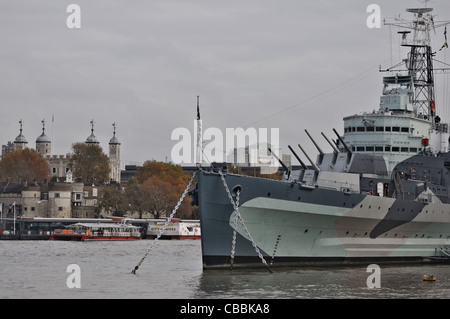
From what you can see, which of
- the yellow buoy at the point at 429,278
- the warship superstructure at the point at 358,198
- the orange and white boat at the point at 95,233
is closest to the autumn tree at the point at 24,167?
the orange and white boat at the point at 95,233

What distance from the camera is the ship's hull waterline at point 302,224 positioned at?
44031 millimetres

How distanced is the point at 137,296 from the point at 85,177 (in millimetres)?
153105

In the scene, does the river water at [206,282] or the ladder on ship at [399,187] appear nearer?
the river water at [206,282]

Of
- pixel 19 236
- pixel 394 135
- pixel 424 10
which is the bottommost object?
pixel 19 236

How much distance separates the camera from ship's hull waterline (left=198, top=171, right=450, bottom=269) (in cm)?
4403

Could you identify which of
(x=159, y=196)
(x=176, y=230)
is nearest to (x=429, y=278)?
(x=176, y=230)

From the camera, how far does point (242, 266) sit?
44.7 meters

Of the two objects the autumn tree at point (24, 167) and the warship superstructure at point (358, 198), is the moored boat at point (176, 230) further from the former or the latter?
the autumn tree at point (24, 167)

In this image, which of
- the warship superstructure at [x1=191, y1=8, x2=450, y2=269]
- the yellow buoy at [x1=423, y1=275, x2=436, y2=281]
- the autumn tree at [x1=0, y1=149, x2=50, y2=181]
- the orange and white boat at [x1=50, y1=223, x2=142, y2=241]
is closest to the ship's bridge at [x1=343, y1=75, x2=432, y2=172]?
the warship superstructure at [x1=191, y1=8, x2=450, y2=269]

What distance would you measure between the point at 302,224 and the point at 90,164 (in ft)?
484

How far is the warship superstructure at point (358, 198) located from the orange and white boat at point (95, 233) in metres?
51.2
